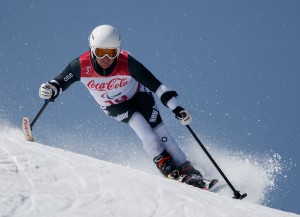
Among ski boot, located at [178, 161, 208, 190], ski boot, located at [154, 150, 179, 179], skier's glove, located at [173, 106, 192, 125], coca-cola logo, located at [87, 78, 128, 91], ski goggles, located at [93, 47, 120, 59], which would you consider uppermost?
ski goggles, located at [93, 47, 120, 59]

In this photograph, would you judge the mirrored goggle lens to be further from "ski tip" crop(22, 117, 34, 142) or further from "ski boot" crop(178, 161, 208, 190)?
"ski boot" crop(178, 161, 208, 190)

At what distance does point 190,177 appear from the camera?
6.20m

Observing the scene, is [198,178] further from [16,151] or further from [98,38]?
[16,151]

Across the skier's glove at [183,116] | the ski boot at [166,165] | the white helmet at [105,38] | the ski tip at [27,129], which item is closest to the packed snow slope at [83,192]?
the ski tip at [27,129]

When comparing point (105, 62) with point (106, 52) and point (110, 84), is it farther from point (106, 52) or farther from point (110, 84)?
point (110, 84)

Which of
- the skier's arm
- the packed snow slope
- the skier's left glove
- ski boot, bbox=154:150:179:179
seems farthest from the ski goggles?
the packed snow slope

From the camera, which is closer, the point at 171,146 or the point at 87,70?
the point at 171,146

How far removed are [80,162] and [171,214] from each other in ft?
4.13

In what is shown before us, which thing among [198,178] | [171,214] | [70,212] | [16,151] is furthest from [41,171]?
[198,178]

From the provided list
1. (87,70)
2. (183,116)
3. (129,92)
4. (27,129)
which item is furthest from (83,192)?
(129,92)

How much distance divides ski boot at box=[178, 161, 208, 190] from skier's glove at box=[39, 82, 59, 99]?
226 cm

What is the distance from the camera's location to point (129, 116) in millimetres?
6824

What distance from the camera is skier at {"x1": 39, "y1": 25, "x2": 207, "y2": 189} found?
6.46 meters

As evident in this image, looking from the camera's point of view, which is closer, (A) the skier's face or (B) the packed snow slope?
(B) the packed snow slope
